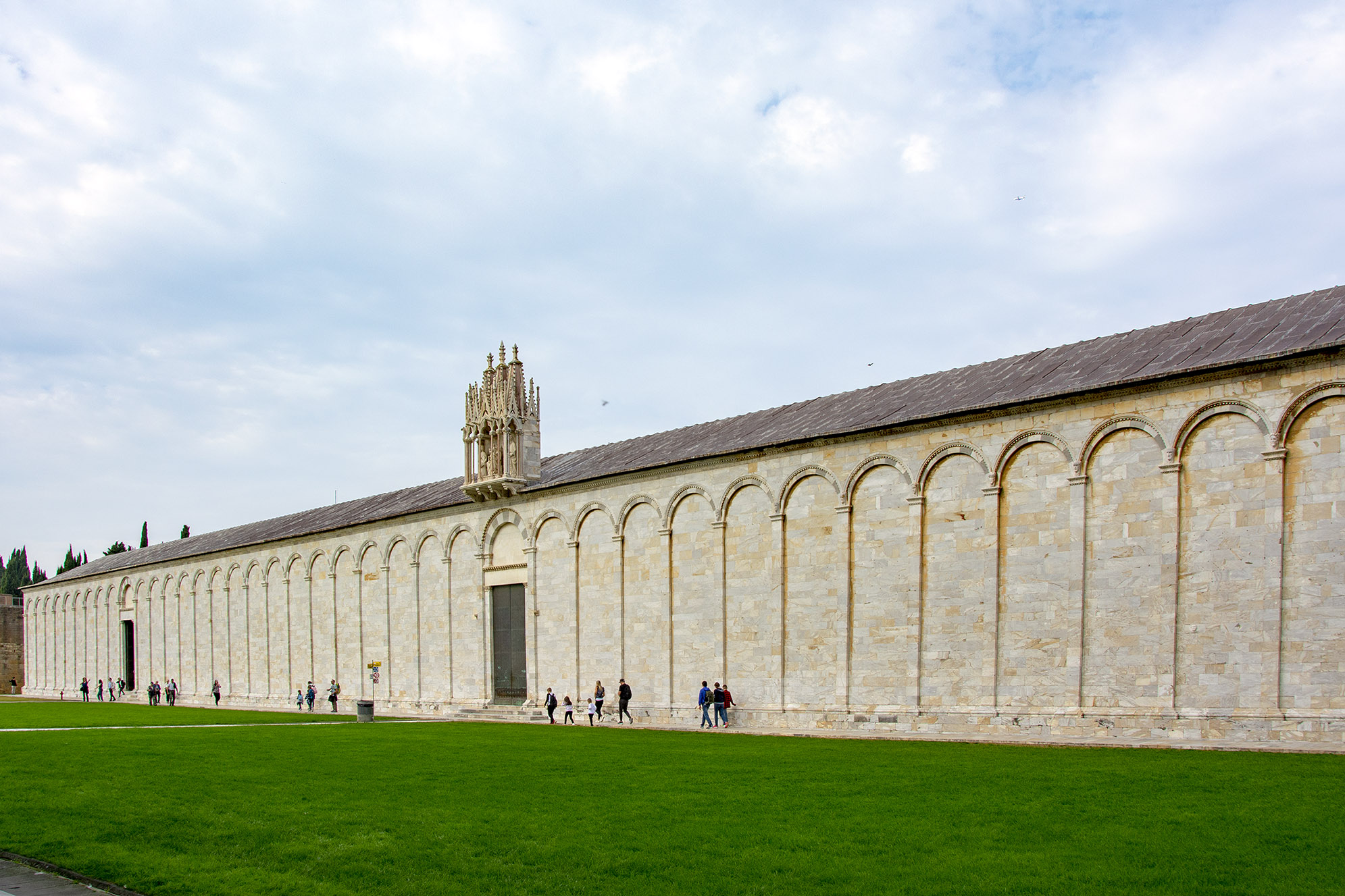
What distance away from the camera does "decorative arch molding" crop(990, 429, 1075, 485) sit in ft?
80.2

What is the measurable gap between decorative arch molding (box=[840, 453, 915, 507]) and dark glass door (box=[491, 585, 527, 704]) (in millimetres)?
15793

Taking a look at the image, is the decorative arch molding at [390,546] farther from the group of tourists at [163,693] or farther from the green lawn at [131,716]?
the group of tourists at [163,693]

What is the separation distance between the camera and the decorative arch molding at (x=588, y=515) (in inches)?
1430

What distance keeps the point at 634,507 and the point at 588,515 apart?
95.0 inches

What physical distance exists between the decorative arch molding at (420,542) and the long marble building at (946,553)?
29 cm

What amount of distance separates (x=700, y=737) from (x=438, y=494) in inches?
903

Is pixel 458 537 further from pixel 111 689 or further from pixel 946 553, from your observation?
pixel 111 689

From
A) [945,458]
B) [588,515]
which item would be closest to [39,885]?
[945,458]

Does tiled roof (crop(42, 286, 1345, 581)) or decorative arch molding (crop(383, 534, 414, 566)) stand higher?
tiled roof (crop(42, 286, 1345, 581))

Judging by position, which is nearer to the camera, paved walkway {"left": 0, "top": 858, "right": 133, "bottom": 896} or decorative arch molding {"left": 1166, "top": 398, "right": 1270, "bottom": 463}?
paved walkway {"left": 0, "top": 858, "right": 133, "bottom": 896}

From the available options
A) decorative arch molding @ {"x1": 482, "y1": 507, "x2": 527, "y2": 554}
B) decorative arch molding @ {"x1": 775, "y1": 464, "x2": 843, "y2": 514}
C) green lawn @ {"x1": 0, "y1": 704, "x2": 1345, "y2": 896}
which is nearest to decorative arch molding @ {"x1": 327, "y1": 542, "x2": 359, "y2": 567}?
decorative arch molding @ {"x1": 482, "y1": 507, "x2": 527, "y2": 554}

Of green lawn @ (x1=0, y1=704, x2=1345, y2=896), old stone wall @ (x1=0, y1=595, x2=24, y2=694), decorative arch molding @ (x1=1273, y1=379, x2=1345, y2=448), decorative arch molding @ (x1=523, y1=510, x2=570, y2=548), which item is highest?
decorative arch molding @ (x1=1273, y1=379, x2=1345, y2=448)

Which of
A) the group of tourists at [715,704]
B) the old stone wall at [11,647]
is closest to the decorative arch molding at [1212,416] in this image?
the group of tourists at [715,704]

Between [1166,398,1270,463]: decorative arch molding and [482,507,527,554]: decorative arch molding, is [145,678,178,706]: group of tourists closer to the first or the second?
[482,507,527,554]: decorative arch molding
